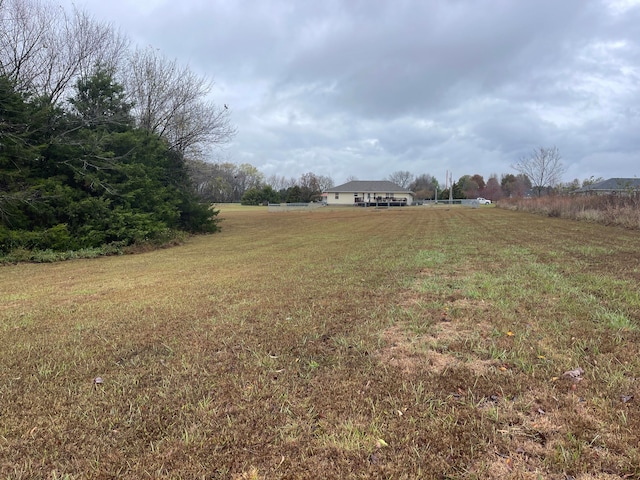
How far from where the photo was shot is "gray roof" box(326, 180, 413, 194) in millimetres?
67312

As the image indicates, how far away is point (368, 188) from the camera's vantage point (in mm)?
68438

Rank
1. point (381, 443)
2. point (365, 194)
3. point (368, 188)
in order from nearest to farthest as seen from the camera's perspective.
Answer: point (381, 443), point (365, 194), point (368, 188)

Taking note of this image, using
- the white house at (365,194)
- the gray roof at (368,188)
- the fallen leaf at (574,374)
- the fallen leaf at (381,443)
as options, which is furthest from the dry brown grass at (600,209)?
the gray roof at (368,188)

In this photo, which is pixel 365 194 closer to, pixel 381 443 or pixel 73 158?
pixel 73 158

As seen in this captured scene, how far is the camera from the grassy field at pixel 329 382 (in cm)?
193

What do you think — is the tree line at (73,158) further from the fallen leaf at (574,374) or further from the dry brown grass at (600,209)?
the dry brown grass at (600,209)

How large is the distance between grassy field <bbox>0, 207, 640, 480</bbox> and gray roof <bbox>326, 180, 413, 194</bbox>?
62.7 metres

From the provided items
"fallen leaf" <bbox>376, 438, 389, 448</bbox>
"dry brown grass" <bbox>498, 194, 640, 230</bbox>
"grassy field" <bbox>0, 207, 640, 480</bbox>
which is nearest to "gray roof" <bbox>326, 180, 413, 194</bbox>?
"dry brown grass" <bbox>498, 194, 640, 230</bbox>

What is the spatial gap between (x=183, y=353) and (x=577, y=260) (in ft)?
26.9

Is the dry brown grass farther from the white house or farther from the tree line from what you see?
the white house

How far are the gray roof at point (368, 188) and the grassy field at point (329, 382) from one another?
206 ft

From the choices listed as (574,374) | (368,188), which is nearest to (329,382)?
(574,374)

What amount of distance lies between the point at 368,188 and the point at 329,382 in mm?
67410

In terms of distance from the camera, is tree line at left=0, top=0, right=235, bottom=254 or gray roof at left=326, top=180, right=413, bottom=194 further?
gray roof at left=326, top=180, right=413, bottom=194
